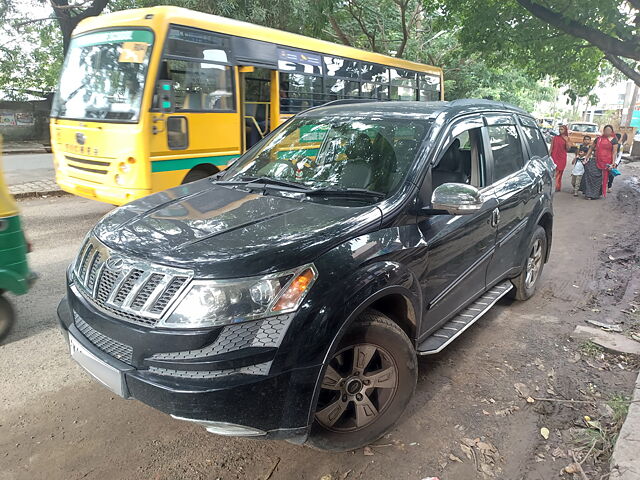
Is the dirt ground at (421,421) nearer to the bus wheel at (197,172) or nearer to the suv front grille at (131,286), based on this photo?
the suv front grille at (131,286)

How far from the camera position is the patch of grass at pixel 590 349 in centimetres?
394

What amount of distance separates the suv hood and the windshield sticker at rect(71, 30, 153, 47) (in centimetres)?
445

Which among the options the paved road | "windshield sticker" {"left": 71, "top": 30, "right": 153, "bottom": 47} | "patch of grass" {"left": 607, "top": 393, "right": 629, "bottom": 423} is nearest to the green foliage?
the paved road

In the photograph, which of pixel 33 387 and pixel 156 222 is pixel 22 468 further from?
pixel 156 222

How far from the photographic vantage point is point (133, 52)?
6.61m

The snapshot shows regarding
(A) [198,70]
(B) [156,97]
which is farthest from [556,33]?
(B) [156,97]

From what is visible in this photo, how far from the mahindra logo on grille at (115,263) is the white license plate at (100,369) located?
0.42 metres

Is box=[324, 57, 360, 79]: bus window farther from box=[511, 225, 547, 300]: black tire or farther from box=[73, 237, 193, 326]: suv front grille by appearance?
box=[73, 237, 193, 326]: suv front grille

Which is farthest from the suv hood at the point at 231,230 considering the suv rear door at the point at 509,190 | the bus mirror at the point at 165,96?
the bus mirror at the point at 165,96

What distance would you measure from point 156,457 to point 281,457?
67 centimetres

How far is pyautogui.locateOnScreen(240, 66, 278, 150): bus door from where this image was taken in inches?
329

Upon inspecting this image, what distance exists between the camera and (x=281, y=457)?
103 inches

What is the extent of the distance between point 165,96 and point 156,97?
14 cm

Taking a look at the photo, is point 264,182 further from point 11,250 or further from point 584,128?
point 584,128
